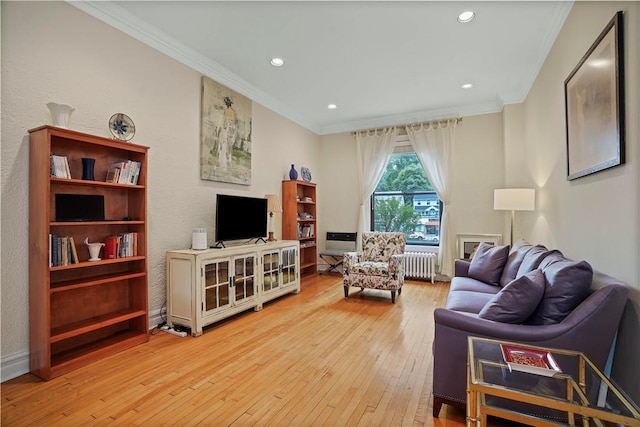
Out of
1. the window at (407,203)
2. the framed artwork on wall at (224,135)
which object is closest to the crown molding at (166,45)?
the framed artwork on wall at (224,135)

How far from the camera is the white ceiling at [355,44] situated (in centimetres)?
267

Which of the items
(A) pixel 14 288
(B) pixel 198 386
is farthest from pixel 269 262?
(A) pixel 14 288

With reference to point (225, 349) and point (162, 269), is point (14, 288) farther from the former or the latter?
point (225, 349)

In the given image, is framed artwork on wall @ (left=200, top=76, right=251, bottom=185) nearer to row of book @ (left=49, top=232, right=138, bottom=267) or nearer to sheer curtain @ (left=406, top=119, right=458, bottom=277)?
row of book @ (left=49, top=232, right=138, bottom=267)

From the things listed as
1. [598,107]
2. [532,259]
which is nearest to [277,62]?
[598,107]

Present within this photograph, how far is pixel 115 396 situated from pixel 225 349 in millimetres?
861

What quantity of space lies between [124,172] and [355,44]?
2.68 m

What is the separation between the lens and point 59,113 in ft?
7.48

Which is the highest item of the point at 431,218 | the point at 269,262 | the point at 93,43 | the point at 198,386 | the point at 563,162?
the point at 93,43

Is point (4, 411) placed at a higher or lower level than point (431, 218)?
lower

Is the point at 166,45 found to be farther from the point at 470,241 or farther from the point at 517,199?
the point at 470,241

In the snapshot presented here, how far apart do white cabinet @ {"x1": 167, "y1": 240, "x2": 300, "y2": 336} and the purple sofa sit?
227cm

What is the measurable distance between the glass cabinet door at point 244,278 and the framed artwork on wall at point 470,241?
3566 millimetres

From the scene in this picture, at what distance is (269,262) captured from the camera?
398 centimetres
